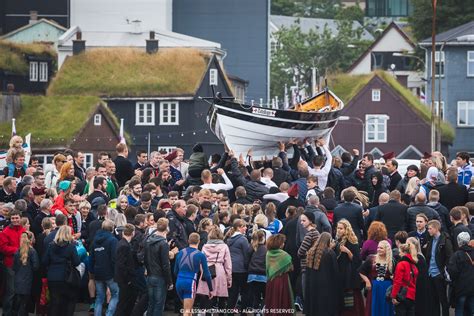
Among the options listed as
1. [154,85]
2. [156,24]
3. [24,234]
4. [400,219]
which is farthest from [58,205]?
[156,24]

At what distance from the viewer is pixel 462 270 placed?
27359 millimetres

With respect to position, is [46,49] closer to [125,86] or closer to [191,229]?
[125,86]

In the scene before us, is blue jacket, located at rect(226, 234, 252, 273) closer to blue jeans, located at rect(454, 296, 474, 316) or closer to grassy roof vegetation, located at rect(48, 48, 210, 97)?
blue jeans, located at rect(454, 296, 474, 316)

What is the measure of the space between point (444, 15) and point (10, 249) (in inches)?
3755

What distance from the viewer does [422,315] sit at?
2744 cm

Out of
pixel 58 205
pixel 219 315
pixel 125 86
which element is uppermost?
pixel 125 86

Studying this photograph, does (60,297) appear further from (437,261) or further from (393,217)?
(437,261)

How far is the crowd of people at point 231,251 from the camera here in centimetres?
2698

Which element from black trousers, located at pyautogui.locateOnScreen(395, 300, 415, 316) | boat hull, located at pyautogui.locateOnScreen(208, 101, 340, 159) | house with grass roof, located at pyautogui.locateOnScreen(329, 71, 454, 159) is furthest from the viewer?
house with grass roof, located at pyautogui.locateOnScreen(329, 71, 454, 159)

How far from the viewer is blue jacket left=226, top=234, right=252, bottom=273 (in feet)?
91.8

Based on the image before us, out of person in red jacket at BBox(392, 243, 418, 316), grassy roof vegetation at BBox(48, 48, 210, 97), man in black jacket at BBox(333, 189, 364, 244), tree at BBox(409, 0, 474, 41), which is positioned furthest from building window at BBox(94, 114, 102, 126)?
person in red jacket at BBox(392, 243, 418, 316)

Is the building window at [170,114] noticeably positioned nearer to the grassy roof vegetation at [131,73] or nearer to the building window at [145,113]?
the building window at [145,113]

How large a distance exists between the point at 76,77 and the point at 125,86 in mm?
3066

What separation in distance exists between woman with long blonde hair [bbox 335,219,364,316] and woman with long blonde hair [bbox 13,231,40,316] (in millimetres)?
5199
